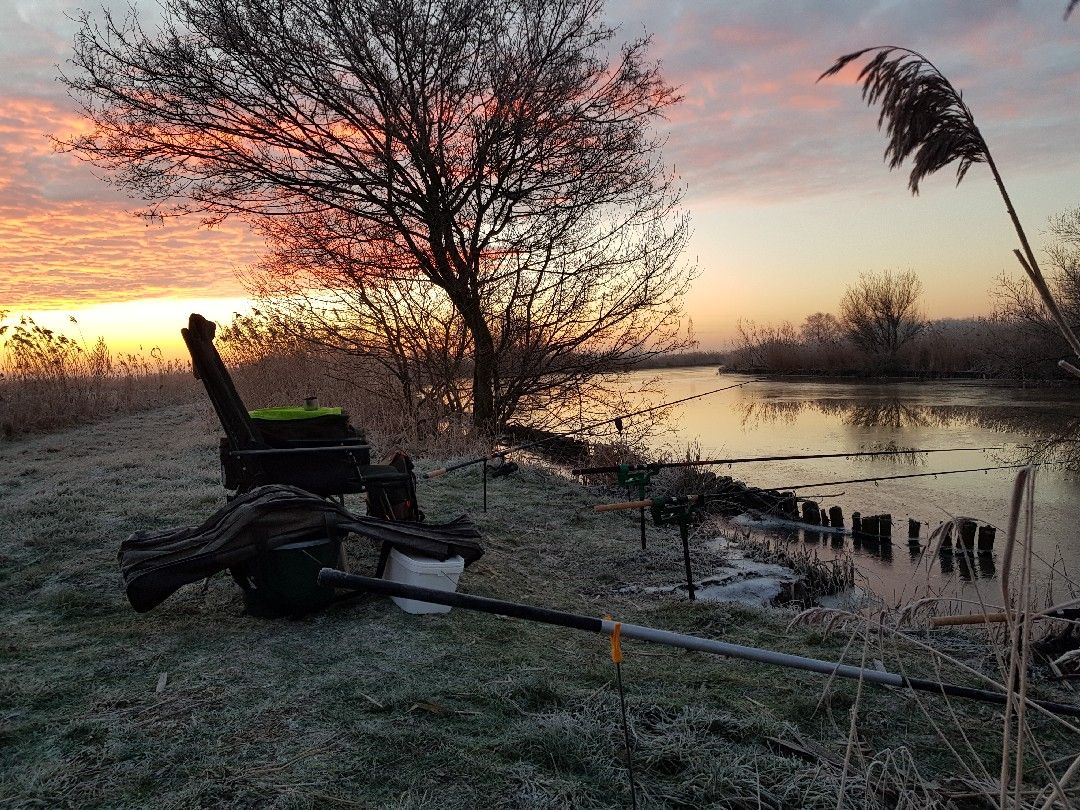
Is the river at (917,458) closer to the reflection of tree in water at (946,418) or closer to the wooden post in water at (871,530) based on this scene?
the reflection of tree in water at (946,418)

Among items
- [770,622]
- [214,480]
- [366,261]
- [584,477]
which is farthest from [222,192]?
[770,622]

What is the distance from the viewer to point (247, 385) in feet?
45.3

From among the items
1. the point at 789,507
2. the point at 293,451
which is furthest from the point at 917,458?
the point at 293,451

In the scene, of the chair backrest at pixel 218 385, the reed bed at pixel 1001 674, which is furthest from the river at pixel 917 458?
the chair backrest at pixel 218 385

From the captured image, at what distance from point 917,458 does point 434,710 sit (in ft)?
36.1

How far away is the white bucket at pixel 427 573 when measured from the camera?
3.51m

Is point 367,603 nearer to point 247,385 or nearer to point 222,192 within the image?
point 222,192

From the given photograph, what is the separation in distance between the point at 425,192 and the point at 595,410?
3817mm

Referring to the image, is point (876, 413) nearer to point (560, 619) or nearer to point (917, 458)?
point (917, 458)

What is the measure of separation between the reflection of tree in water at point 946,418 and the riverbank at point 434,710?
877cm

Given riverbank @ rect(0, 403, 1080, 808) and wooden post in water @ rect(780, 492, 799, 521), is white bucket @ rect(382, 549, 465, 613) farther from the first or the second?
wooden post in water @ rect(780, 492, 799, 521)

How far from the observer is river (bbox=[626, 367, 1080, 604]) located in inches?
254

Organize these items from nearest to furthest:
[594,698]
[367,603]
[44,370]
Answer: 1. [594,698]
2. [367,603]
3. [44,370]

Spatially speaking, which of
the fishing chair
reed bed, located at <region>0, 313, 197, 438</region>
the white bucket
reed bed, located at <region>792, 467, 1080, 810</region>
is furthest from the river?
reed bed, located at <region>0, 313, 197, 438</region>
